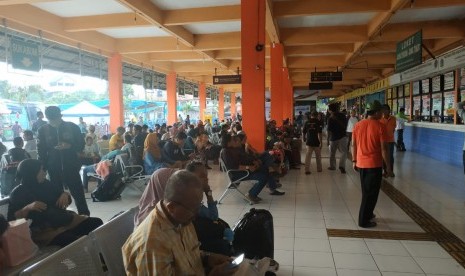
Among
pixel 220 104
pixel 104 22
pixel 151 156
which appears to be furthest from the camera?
pixel 220 104

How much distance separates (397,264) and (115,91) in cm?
1118

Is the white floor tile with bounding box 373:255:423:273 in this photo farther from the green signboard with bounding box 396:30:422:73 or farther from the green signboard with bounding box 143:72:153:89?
the green signboard with bounding box 143:72:153:89

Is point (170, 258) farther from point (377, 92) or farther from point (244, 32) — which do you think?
point (377, 92)

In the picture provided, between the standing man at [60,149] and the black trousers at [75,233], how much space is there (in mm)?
1588

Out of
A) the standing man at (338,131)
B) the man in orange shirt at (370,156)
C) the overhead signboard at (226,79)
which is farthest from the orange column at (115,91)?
the man in orange shirt at (370,156)

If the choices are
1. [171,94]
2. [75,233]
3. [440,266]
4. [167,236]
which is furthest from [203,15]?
[171,94]

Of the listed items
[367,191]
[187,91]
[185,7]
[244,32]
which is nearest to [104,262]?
[367,191]

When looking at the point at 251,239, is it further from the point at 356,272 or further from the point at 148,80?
the point at 148,80

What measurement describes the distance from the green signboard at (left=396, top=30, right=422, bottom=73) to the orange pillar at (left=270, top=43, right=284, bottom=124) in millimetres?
3492

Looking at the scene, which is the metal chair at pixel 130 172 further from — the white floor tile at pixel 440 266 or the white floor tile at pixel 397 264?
the white floor tile at pixel 440 266

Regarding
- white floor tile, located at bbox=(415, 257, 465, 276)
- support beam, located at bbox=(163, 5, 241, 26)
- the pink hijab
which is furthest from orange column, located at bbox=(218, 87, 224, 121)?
the pink hijab

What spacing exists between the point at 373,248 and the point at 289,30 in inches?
325

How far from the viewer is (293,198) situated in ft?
20.3

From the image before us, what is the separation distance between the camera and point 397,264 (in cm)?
348
